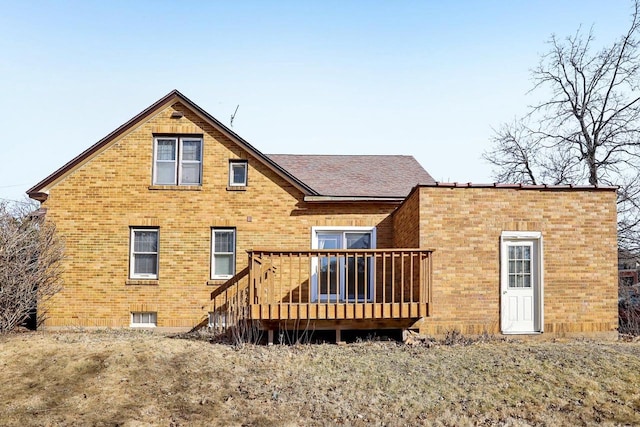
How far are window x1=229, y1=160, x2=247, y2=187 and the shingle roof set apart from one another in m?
2.12

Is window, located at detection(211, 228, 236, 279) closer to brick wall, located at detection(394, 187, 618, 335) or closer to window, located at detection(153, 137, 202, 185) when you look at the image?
window, located at detection(153, 137, 202, 185)

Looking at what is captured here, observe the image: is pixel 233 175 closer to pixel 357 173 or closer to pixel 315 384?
pixel 357 173

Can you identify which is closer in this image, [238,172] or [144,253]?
[144,253]

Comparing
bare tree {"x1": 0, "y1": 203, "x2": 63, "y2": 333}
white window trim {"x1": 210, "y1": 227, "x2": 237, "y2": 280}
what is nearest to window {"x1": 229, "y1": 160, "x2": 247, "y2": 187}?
white window trim {"x1": 210, "y1": 227, "x2": 237, "y2": 280}

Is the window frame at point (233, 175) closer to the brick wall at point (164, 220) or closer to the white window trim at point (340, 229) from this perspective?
the brick wall at point (164, 220)

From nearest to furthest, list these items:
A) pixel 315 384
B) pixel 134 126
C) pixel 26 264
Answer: pixel 315 384 → pixel 26 264 → pixel 134 126

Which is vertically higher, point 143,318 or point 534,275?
point 534,275

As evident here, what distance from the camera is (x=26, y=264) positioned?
12.7 meters

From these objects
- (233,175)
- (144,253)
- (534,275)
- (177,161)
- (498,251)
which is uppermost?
(177,161)

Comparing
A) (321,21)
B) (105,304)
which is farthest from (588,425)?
(105,304)

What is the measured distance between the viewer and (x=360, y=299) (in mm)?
13703

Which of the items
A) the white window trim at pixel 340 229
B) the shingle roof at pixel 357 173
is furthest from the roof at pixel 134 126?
the shingle roof at pixel 357 173

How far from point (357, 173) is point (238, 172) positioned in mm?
4349

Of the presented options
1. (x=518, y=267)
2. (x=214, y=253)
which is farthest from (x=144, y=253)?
(x=518, y=267)
